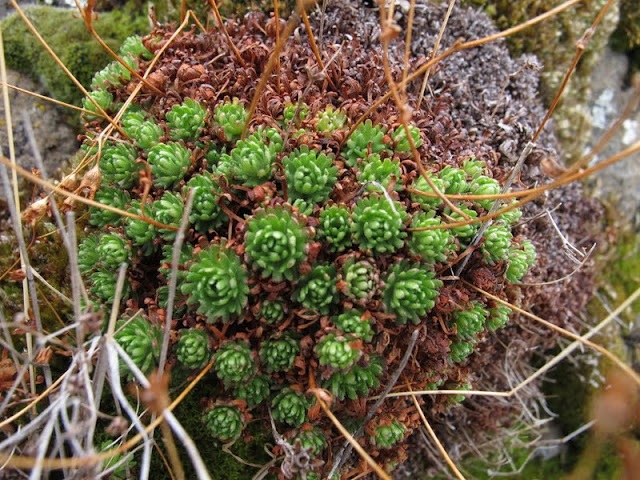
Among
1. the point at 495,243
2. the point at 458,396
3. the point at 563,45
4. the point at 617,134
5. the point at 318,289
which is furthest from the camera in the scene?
the point at 617,134

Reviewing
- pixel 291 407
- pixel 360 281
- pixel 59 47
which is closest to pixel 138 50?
pixel 59 47

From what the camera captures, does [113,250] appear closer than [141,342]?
No

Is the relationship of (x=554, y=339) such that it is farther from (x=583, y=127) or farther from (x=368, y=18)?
(x=368, y=18)

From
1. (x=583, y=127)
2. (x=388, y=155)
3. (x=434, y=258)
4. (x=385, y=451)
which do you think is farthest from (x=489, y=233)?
(x=583, y=127)

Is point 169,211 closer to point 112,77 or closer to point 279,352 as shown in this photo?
point 279,352

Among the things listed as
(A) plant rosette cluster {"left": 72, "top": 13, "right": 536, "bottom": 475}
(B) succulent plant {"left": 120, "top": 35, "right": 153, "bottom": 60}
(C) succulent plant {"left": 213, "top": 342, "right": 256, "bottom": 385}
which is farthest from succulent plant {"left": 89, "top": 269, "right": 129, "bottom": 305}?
(B) succulent plant {"left": 120, "top": 35, "right": 153, "bottom": 60}
